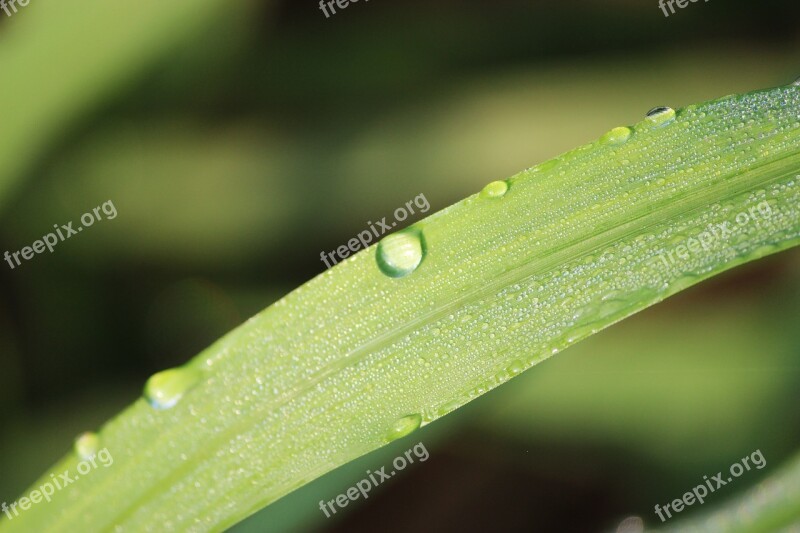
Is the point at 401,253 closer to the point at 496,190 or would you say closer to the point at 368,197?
the point at 496,190

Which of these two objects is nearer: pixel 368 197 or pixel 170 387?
pixel 170 387

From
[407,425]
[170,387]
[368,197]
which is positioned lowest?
[407,425]

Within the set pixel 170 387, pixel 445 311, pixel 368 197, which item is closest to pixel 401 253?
pixel 445 311

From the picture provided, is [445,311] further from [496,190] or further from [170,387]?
[170,387]

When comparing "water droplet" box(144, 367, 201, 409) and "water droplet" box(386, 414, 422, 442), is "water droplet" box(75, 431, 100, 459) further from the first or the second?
"water droplet" box(386, 414, 422, 442)

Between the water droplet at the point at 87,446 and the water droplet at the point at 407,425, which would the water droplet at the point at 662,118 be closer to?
the water droplet at the point at 407,425

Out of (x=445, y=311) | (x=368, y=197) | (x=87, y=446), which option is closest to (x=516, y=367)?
(x=445, y=311)

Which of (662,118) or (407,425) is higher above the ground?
(662,118)

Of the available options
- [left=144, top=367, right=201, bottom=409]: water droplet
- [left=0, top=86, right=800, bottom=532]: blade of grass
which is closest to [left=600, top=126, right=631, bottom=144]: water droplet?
[left=0, top=86, right=800, bottom=532]: blade of grass

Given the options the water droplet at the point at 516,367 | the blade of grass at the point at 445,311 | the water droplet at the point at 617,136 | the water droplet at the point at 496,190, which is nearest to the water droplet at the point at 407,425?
the blade of grass at the point at 445,311
